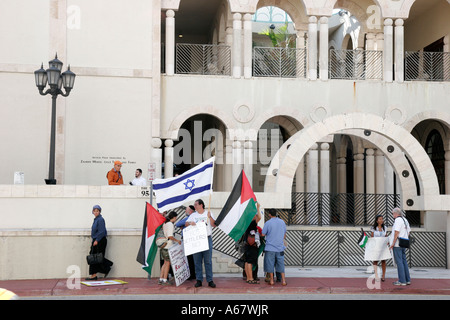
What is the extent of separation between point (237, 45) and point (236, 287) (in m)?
12.1

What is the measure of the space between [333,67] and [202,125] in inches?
291

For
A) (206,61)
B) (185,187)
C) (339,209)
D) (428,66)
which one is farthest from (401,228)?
(206,61)

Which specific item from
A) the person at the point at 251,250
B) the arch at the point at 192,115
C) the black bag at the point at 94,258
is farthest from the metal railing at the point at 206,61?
the black bag at the point at 94,258

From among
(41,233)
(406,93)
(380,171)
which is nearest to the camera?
(41,233)

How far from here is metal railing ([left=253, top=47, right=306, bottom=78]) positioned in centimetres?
2395

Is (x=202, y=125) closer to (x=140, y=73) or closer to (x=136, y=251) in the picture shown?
(x=140, y=73)

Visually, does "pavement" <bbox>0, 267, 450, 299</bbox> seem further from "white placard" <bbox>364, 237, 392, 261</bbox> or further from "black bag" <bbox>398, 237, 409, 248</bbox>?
"black bag" <bbox>398, 237, 409, 248</bbox>

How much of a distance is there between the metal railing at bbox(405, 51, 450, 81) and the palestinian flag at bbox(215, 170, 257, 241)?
45.7 feet

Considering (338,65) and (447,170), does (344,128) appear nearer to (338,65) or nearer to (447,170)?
(338,65)

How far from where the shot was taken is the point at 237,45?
22750 mm

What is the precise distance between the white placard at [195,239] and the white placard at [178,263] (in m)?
0.47

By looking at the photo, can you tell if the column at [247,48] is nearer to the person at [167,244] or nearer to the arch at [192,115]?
the arch at [192,115]

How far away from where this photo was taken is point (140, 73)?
2183cm
